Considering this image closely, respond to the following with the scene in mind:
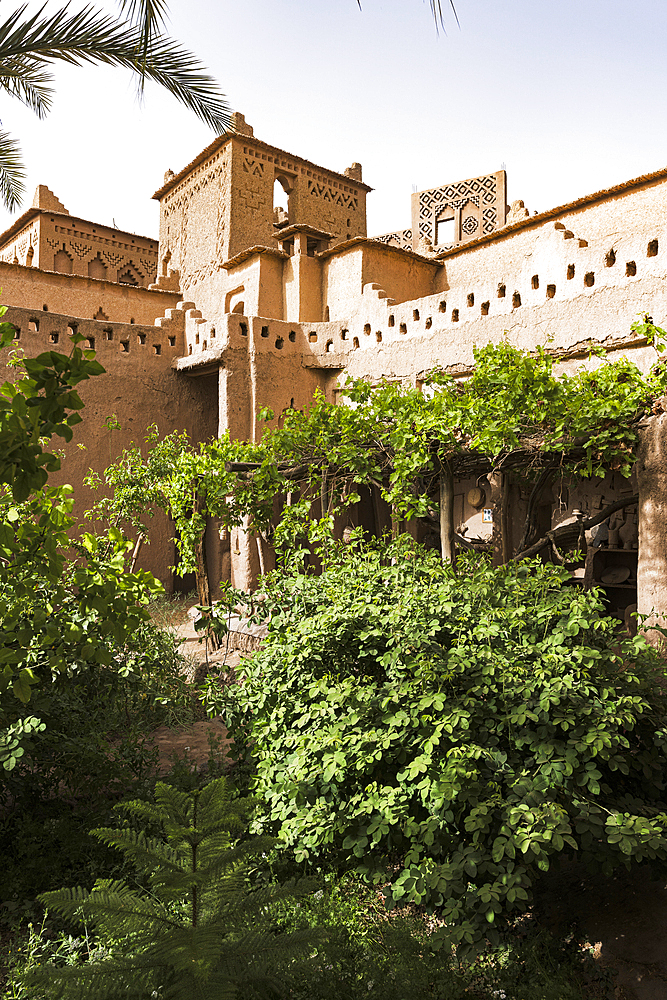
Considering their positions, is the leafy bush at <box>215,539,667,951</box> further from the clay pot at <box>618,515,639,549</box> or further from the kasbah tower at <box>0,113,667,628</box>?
the clay pot at <box>618,515,639,549</box>

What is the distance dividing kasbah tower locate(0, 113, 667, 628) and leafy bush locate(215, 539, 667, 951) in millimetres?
2567

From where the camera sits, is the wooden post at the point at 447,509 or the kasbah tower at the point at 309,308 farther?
the kasbah tower at the point at 309,308

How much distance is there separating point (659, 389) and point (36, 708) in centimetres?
586

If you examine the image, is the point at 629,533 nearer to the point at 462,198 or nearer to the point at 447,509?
the point at 447,509

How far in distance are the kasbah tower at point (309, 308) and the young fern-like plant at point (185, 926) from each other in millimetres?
4822

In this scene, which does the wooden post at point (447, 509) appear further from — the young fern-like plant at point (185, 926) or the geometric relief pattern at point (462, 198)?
the geometric relief pattern at point (462, 198)

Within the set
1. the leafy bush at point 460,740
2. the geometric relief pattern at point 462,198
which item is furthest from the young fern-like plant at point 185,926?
the geometric relief pattern at point 462,198

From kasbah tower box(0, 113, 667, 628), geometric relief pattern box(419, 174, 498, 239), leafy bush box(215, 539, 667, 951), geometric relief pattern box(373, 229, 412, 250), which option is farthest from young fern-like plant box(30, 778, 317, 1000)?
geometric relief pattern box(373, 229, 412, 250)

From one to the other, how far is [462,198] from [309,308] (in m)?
9.63

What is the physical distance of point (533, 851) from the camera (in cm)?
315

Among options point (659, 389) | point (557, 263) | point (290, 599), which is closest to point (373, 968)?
point (290, 599)

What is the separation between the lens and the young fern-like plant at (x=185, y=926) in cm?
228

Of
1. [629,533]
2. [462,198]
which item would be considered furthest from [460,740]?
[462,198]

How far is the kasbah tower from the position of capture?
8.41 metres
